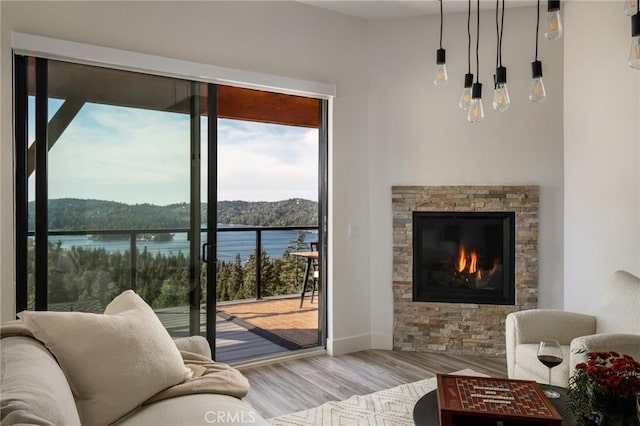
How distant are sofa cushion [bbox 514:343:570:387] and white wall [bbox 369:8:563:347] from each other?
1371mm

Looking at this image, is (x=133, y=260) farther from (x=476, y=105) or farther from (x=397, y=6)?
(x=397, y=6)

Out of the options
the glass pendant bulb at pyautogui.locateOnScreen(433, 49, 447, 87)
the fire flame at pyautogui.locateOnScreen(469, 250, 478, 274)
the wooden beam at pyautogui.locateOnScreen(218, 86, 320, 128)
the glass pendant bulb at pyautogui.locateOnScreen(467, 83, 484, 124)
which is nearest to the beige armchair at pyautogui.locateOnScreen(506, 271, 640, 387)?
the fire flame at pyautogui.locateOnScreen(469, 250, 478, 274)

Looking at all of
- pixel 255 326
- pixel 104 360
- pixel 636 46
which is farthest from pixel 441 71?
pixel 255 326

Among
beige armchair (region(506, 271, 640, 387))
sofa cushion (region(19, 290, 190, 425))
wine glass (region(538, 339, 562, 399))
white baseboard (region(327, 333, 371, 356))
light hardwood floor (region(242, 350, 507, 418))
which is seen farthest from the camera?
white baseboard (region(327, 333, 371, 356))

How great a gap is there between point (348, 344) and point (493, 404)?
2.56m

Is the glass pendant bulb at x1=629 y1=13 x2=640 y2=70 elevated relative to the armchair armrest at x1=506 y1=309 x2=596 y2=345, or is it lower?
elevated

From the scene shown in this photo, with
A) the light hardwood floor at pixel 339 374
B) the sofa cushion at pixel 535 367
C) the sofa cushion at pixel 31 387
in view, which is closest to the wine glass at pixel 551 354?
the sofa cushion at pixel 535 367

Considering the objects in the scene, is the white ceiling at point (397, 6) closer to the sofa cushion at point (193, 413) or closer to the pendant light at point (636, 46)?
the pendant light at point (636, 46)

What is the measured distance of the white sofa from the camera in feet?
4.83

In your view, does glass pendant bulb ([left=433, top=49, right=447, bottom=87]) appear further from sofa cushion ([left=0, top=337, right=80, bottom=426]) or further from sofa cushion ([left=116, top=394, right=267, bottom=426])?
sofa cushion ([left=0, top=337, right=80, bottom=426])

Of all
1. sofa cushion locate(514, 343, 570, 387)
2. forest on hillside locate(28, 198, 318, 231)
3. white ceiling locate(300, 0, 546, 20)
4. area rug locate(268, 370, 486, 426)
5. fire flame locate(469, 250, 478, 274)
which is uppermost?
white ceiling locate(300, 0, 546, 20)

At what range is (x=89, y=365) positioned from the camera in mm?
1717

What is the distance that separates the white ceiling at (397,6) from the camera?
4.07 meters

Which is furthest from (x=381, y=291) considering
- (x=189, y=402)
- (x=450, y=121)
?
(x=189, y=402)
